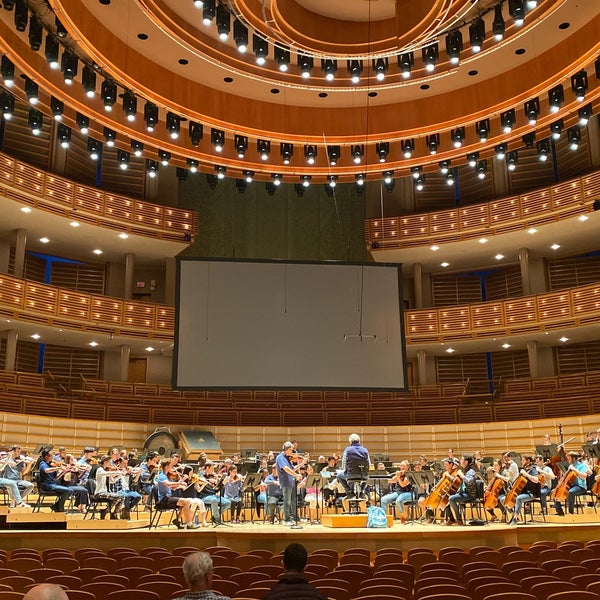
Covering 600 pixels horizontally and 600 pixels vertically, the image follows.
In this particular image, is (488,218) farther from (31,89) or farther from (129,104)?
(31,89)

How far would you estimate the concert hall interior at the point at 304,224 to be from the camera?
1144cm

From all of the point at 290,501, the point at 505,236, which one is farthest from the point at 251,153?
the point at 505,236

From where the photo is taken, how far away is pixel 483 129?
534 inches

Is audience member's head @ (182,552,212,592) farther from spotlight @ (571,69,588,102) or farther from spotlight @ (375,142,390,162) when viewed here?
spotlight @ (375,142,390,162)

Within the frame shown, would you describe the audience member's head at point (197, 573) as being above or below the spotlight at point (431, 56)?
below

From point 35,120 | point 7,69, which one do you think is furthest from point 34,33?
point 35,120

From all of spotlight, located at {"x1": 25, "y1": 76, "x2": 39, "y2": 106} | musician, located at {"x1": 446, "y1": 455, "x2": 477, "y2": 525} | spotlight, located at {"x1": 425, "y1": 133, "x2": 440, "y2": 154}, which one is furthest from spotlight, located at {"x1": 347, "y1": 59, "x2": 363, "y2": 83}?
musician, located at {"x1": 446, "y1": 455, "x2": 477, "y2": 525}

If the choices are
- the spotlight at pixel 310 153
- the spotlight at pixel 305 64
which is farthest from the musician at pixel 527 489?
the spotlight at pixel 305 64

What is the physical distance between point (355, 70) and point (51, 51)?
5128 mm

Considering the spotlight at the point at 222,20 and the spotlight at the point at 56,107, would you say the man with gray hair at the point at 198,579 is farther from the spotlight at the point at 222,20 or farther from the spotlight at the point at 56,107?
the spotlight at the point at 56,107

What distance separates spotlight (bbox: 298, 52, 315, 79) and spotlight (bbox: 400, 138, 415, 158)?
3.01 meters

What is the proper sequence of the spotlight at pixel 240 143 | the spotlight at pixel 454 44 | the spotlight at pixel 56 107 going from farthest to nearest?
the spotlight at pixel 240 143 → the spotlight at pixel 56 107 → the spotlight at pixel 454 44

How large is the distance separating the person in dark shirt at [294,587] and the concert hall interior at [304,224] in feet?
19.7

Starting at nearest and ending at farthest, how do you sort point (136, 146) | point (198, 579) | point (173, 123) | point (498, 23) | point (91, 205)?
point (198, 579), point (498, 23), point (173, 123), point (136, 146), point (91, 205)
